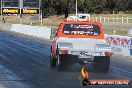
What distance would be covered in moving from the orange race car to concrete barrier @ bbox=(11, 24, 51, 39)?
26443 millimetres

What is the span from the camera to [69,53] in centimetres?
1514

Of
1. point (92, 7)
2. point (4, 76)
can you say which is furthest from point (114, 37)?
point (92, 7)

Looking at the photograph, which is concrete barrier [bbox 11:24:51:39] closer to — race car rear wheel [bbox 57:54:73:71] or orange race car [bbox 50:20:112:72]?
orange race car [bbox 50:20:112:72]

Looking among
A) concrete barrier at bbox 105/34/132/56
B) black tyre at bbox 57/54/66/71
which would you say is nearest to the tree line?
concrete barrier at bbox 105/34/132/56

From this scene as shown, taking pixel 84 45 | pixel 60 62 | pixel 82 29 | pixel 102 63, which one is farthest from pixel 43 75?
pixel 82 29

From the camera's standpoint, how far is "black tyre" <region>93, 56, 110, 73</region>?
15519 mm

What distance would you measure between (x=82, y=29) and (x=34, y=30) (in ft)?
107

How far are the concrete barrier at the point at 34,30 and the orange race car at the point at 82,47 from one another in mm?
26443

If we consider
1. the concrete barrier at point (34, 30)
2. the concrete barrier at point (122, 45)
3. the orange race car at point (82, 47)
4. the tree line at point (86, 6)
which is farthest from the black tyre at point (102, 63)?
the tree line at point (86, 6)

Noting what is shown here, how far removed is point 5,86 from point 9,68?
16.2 feet

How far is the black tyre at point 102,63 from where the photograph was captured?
15.5m

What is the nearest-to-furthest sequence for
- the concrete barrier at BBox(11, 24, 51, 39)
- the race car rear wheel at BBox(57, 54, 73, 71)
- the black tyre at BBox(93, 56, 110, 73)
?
the race car rear wheel at BBox(57, 54, 73, 71) → the black tyre at BBox(93, 56, 110, 73) → the concrete barrier at BBox(11, 24, 51, 39)

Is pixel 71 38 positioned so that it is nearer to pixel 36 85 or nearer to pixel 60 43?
pixel 60 43

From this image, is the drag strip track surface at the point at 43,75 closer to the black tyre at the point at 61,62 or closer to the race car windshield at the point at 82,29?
the black tyre at the point at 61,62
